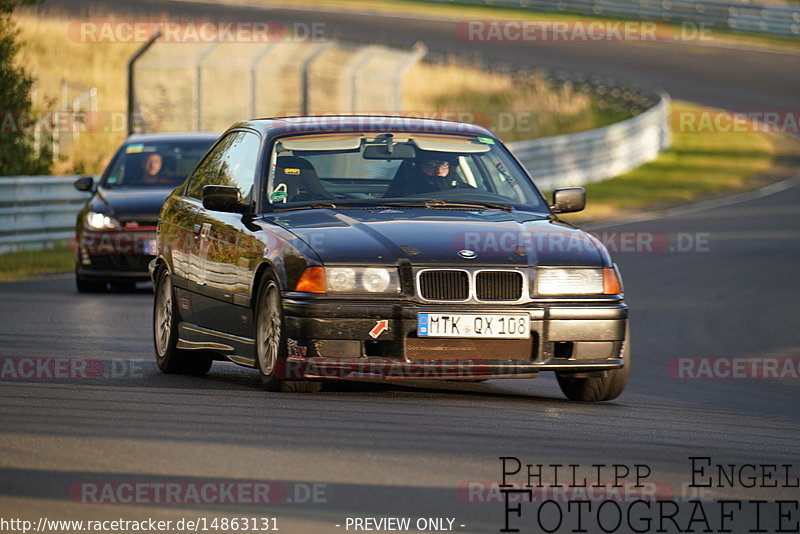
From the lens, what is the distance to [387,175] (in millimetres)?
10219

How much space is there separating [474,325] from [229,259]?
172 centimetres

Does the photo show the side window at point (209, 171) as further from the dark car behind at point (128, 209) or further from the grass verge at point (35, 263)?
the grass verge at point (35, 263)

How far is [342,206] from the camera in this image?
9.88m

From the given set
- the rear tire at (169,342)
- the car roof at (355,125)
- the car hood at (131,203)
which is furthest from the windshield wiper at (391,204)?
the car hood at (131,203)

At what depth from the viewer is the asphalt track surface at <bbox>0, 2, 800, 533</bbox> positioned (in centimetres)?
641

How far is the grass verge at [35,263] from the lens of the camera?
19.6 m

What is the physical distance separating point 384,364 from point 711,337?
6569 millimetres

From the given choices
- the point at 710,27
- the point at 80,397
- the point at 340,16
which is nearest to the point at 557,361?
the point at 80,397

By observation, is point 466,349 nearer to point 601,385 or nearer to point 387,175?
point 601,385

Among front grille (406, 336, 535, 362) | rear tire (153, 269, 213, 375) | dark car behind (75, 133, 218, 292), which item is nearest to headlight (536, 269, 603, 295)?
front grille (406, 336, 535, 362)

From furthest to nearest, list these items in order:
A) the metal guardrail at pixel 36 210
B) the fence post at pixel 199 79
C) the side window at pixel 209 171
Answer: the fence post at pixel 199 79 → the metal guardrail at pixel 36 210 → the side window at pixel 209 171

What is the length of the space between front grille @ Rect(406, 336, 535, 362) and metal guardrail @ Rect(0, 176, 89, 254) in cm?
1320

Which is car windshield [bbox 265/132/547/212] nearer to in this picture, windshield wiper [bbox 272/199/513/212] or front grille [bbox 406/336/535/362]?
windshield wiper [bbox 272/199/513/212]

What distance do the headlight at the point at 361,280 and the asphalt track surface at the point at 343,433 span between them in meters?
0.59
